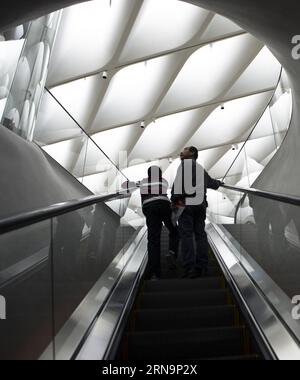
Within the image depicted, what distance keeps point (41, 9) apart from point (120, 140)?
1785 cm

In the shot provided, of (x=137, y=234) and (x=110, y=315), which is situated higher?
(x=137, y=234)

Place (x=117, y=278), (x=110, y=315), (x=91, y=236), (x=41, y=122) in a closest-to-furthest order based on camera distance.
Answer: (x=110, y=315)
(x=91, y=236)
(x=117, y=278)
(x=41, y=122)

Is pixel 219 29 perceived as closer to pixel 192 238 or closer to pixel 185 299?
pixel 192 238

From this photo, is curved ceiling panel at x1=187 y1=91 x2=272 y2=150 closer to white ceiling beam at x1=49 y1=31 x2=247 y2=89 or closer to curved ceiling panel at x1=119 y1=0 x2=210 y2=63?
white ceiling beam at x1=49 y1=31 x2=247 y2=89

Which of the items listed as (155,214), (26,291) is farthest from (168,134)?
(26,291)

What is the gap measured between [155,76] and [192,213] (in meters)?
13.3

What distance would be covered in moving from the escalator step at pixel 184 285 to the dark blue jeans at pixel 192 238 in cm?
39

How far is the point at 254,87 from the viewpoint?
21062mm

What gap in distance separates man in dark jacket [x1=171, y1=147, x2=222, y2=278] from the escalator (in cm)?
43

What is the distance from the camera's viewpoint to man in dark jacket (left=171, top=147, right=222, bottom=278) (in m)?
6.11

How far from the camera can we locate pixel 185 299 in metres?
5.11
